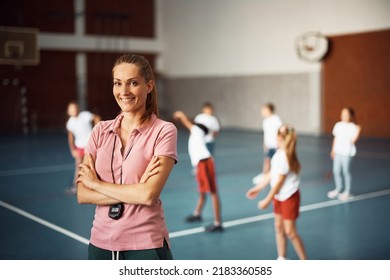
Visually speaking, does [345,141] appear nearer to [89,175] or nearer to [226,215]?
[226,215]

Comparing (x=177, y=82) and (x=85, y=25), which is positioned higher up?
(x=85, y=25)

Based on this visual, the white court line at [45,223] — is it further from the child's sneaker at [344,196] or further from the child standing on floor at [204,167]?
the child's sneaker at [344,196]

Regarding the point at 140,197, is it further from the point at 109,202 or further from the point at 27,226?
the point at 27,226

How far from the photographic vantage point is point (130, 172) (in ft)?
6.64

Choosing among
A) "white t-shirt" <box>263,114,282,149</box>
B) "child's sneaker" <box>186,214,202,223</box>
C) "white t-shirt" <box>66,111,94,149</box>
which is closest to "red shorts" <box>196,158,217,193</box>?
"child's sneaker" <box>186,214,202,223</box>

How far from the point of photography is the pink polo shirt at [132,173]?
6.62 ft

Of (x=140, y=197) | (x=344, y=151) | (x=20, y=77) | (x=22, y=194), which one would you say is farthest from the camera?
(x=20, y=77)

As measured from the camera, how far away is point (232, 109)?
60.8 feet

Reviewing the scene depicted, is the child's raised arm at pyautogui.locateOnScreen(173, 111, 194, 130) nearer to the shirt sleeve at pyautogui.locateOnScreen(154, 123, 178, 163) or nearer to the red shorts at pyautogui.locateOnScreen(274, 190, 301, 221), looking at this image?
the red shorts at pyautogui.locateOnScreen(274, 190, 301, 221)

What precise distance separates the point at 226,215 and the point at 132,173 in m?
4.03

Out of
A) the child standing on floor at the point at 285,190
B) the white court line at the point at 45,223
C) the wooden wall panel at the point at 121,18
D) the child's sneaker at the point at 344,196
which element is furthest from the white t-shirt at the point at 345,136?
the wooden wall panel at the point at 121,18

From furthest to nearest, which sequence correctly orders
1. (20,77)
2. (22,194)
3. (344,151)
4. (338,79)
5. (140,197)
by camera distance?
(20,77)
(338,79)
(22,194)
(344,151)
(140,197)
